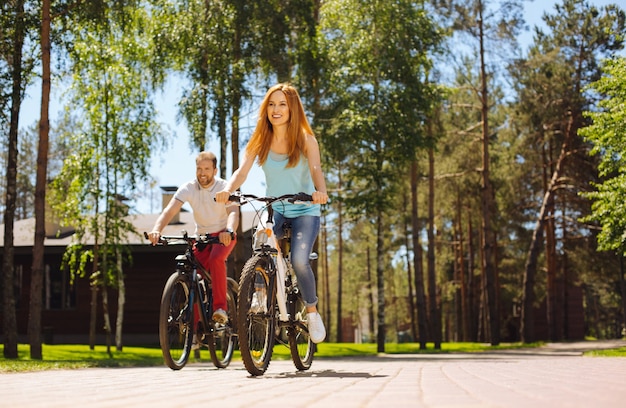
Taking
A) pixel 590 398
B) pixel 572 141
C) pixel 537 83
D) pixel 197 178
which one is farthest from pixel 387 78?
pixel 590 398

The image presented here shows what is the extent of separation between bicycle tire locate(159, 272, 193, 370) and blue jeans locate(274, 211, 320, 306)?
1277 mm

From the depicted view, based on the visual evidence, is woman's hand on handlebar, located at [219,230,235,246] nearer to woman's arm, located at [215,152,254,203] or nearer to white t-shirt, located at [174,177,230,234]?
white t-shirt, located at [174,177,230,234]

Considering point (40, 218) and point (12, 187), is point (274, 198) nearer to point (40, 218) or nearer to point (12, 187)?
point (40, 218)

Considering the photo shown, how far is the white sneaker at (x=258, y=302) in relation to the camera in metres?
6.94

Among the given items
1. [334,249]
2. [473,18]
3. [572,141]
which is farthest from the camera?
[334,249]

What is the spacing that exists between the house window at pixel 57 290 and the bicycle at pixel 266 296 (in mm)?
28719

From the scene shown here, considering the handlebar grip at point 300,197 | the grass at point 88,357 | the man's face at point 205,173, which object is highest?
the man's face at point 205,173

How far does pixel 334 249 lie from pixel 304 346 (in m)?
50.0

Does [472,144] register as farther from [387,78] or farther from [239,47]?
[239,47]

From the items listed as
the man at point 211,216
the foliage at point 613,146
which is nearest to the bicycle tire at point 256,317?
the man at point 211,216

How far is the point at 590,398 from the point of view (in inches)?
165

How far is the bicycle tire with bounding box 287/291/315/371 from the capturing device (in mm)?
7566

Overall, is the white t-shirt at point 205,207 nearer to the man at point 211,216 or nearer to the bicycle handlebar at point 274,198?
the man at point 211,216

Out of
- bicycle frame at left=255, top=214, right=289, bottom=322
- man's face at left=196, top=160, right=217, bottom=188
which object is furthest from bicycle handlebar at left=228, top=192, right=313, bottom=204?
man's face at left=196, top=160, right=217, bottom=188
